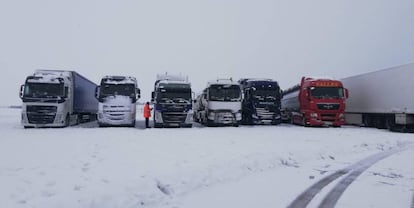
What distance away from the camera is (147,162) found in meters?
8.59

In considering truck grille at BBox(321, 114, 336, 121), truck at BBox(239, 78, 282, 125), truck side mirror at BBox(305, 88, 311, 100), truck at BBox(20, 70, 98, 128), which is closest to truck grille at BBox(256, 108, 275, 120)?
truck at BBox(239, 78, 282, 125)

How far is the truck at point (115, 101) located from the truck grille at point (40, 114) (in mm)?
2565

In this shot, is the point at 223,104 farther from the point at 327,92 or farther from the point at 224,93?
the point at 327,92

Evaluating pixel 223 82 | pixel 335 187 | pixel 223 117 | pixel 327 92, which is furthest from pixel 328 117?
pixel 335 187

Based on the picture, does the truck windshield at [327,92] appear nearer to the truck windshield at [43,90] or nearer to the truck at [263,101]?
the truck at [263,101]

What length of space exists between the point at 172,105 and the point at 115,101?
3.32 meters

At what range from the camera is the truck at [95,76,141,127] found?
2128 cm

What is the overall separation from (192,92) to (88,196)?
1688 cm

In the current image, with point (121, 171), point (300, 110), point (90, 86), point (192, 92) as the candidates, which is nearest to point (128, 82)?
point (192, 92)

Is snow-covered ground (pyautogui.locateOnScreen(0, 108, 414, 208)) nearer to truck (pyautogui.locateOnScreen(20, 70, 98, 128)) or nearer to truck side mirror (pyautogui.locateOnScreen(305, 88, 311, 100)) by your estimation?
truck (pyautogui.locateOnScreen(20, 70, 98, 128))

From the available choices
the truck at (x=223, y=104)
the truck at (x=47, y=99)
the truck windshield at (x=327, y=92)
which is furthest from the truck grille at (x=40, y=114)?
the truck windshield at (x=327, y=92)

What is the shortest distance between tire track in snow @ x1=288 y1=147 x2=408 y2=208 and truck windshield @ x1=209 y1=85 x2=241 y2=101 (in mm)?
12849

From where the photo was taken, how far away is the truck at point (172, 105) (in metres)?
21.5

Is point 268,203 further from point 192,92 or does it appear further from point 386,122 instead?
point 386,122
